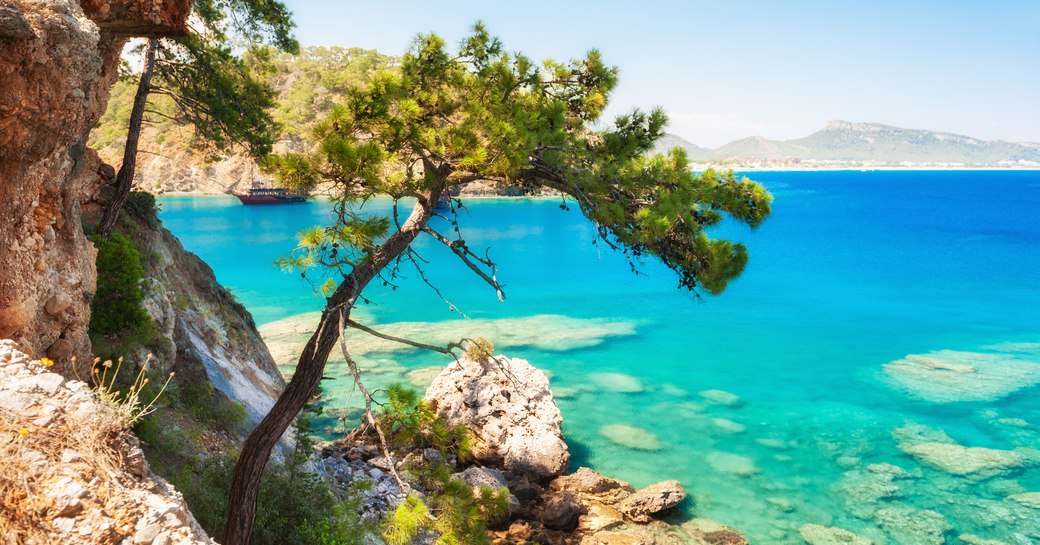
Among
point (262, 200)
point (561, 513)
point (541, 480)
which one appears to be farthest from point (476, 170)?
point (262, 200)

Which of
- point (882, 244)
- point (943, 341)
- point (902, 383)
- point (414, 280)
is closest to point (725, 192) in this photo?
point (902, 383)

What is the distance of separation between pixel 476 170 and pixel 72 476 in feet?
12.4

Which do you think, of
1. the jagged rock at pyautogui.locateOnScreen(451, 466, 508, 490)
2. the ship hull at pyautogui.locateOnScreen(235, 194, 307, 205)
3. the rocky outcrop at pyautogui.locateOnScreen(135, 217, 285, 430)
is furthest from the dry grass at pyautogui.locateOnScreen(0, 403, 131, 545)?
the ship hull at pyautogui.locateOnScreen(235, 194, 307, 205)

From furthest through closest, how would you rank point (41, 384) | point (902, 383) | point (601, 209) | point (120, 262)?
point (902, 383) < point (120, 262) < point (601, 209) < point (41, 384)

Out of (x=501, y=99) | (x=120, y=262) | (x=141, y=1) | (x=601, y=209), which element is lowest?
(x=120, y=262)

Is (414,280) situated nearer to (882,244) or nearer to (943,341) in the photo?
(943,341)

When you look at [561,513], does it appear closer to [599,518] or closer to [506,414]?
[599,518]

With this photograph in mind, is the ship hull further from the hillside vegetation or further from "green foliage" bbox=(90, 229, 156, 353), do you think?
"green foliage" bbox=(90, 229, 156, 353)

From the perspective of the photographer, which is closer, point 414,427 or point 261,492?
point 414,427

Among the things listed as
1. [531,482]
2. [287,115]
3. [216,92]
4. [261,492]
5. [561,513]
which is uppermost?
[287,115]

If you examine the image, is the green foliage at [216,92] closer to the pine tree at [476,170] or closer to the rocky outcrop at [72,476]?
the pine tree at [476,170]

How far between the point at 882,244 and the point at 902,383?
128ft

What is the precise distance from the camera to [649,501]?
11281mm

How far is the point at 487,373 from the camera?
46.4 ft
